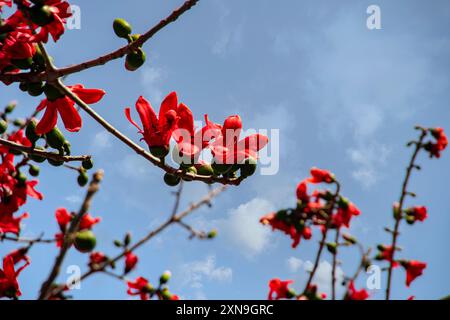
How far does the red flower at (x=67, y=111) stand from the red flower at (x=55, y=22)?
336mm

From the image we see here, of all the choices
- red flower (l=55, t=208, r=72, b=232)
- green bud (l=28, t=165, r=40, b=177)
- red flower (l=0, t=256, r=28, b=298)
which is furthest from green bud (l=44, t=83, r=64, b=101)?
red flower (l=55, t=208, r=72, b=232)

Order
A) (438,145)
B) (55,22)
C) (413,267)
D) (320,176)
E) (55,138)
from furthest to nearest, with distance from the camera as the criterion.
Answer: (438,145)
(413,267)
(320,176)
(55,138)
(55,22)

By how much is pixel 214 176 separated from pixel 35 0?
0.97m

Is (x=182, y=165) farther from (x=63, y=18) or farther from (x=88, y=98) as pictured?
(x=63, y=18)

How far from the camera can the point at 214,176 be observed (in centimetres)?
173

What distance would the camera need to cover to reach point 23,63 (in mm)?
1541

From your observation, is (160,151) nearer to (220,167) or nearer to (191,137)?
A: (191,137)

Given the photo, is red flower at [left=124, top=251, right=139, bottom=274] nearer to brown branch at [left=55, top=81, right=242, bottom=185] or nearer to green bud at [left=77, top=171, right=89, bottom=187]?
green bud at [left=77, top=171, right=89, bottom=187]

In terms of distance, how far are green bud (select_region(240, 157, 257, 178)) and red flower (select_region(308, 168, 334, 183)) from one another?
1597 mm

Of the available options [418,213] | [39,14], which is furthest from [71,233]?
[418,213]

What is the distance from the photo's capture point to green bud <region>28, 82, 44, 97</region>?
1.60 meters

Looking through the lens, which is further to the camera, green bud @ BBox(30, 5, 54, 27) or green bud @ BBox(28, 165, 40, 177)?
green bud @ BBox(28, 165, 40, 177)

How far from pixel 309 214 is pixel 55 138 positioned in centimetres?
185
